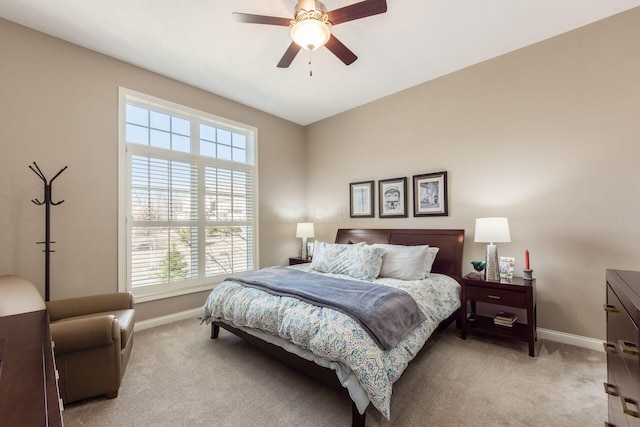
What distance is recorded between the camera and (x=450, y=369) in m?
2.34

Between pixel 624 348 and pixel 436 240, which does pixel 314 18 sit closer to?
pixel 624 348

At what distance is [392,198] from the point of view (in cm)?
406

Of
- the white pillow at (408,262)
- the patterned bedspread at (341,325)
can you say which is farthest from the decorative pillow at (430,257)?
the patterned bedspread at (341,325)

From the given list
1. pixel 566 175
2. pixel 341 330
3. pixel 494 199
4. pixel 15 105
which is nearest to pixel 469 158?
pixel 494 199

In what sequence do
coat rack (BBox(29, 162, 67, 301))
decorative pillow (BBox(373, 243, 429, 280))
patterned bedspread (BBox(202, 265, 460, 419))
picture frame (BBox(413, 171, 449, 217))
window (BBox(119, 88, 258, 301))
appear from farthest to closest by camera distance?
picture frame (BBox(413, 171, 449, 217))
window (BBox(119, 88, 258, 301))
decorative pillow (BBox(373, 243, 429, 280))
coat rack (BBox(29, 162, 67, 301))
patterned bedspread (BBox(202, 265, 460, 419))

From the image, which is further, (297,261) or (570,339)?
(297,261)

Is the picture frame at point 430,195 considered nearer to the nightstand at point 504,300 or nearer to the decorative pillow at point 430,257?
the decorative pillow at point 430,257

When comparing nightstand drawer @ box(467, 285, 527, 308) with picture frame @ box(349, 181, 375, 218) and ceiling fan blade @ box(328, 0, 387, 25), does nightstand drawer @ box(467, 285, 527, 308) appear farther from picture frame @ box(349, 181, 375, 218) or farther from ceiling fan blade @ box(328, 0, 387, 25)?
ceiling fan blade @ box(328, 0, 387, 25)

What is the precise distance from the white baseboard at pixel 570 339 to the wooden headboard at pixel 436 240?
3.03 feet

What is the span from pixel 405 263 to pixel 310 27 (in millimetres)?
2425

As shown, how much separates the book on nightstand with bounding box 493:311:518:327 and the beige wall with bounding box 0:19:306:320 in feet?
12.2

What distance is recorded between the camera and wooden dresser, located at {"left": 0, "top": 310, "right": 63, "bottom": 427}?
0.59 metres

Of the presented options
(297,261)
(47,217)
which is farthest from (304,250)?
(47,217)

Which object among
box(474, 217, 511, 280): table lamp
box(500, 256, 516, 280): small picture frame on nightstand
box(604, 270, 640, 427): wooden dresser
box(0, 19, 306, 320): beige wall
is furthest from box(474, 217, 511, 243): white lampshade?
box(0, 19, 306, 320): beige wall
